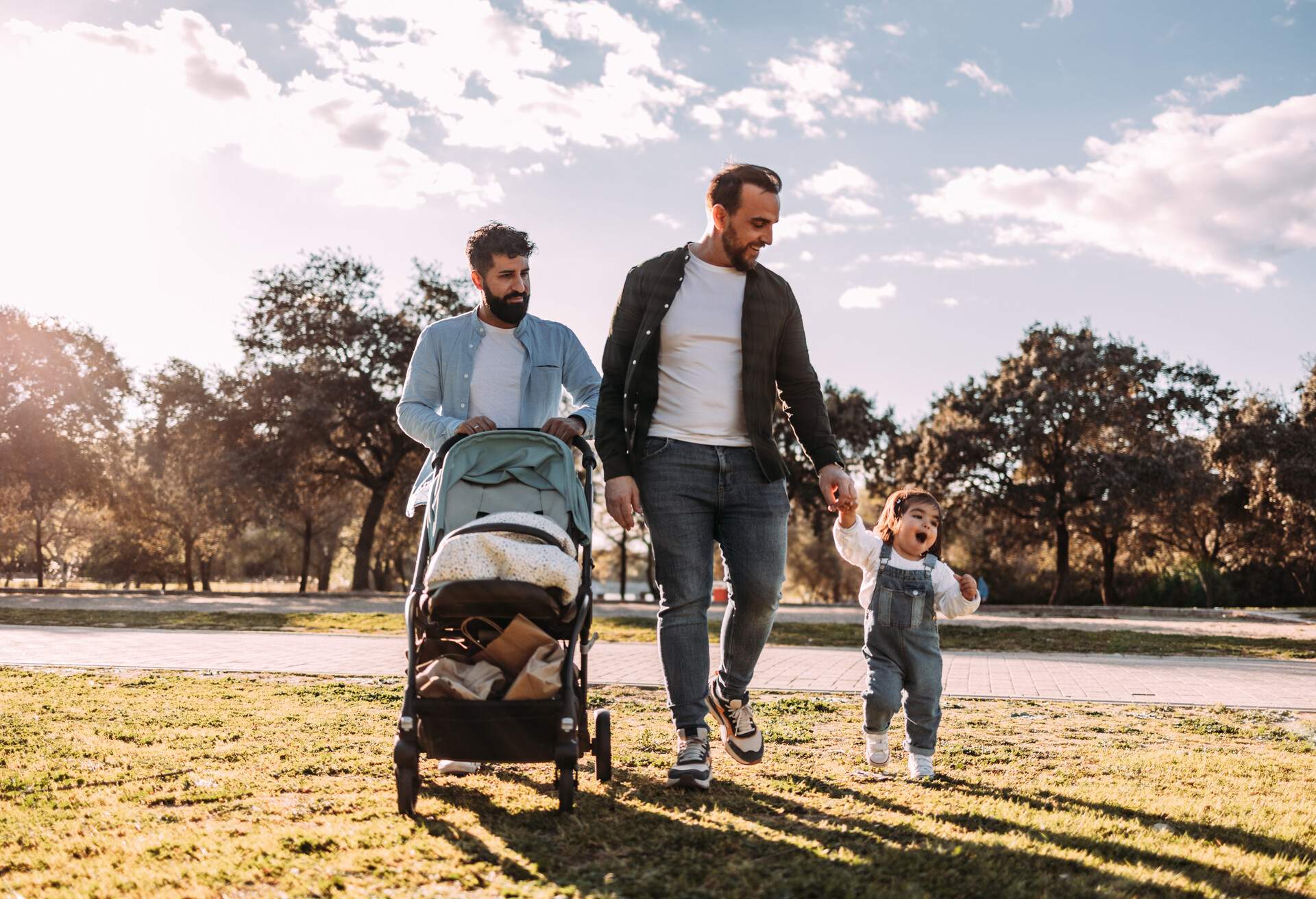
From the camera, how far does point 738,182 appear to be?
4.29 meters

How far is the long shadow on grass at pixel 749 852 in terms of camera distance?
2.87m

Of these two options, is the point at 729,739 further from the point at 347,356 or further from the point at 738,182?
the point at 347,356

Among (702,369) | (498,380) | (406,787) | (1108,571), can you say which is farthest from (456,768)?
(1108,571)

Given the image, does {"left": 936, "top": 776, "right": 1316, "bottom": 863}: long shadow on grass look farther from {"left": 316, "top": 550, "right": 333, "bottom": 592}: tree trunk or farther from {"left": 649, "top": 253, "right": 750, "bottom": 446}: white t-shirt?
{"left": 316, "top": 550, "right": 333, "bottom": 592}: tree trunk

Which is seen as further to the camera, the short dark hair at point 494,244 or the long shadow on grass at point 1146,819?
the short dark hair at point 494,244

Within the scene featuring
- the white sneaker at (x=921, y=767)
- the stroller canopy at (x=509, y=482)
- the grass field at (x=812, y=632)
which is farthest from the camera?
the grass field at (x=812, y=632)

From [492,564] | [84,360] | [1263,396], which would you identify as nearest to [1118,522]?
[1263,396]

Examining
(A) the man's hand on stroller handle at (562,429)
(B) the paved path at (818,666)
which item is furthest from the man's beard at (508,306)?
(B) the paved path at (818,666)

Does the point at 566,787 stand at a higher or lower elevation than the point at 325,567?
higher

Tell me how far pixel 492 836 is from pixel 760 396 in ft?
6.49

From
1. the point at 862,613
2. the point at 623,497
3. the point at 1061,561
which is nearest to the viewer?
the point at 623,497

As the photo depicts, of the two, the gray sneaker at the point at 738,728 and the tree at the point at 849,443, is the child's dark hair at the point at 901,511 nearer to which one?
the gray sneaker at the point at 738,728

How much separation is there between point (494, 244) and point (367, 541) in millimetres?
27862

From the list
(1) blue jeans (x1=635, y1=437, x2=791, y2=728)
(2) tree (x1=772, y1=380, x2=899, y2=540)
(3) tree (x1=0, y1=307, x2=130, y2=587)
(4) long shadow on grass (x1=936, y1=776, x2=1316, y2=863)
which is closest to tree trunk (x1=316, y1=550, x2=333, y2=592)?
(3) tree (x1=0, y1=307, x2=130, y2=587)
